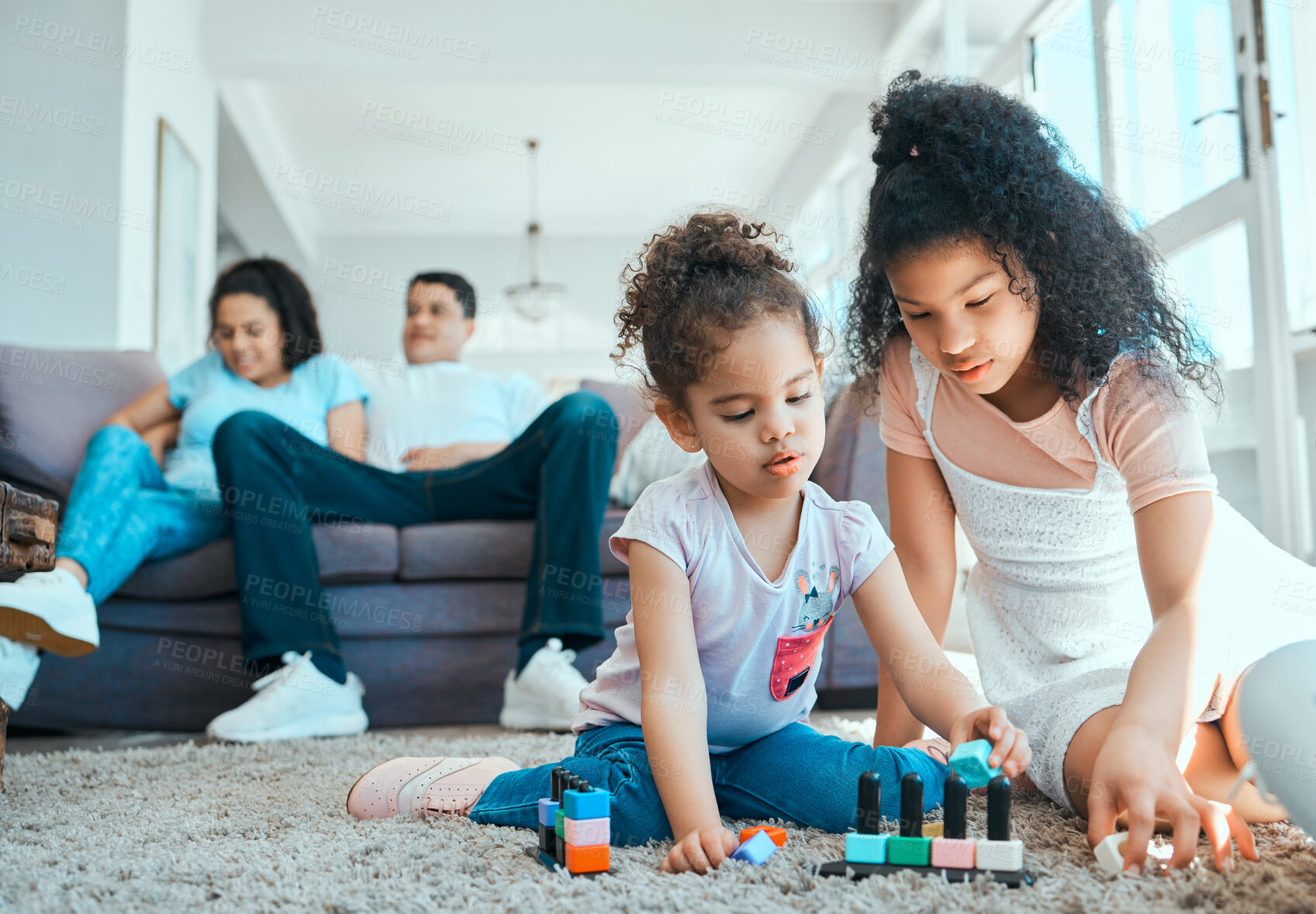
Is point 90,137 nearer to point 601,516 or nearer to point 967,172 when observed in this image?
point 601,516

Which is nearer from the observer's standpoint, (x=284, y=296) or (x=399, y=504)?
(x=399, y=504)

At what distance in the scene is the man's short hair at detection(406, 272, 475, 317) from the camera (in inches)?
104

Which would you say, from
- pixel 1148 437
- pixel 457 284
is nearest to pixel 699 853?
pixel 1148 437

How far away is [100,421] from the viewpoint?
2176 millimetres

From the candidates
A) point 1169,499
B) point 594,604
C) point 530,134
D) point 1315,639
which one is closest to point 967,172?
point 1169,499

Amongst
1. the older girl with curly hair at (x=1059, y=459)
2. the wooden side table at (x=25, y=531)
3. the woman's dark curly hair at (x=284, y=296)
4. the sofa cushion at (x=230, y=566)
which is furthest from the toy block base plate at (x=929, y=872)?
the woman's dark curly hair at (x=284, y=296)

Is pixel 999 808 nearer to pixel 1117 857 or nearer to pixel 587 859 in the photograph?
pixel 1117 857

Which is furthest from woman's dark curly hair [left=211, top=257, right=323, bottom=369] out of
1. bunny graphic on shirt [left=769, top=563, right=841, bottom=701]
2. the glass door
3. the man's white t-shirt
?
the glass door

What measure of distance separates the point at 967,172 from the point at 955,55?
11.2 feet

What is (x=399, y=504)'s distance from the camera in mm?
2027

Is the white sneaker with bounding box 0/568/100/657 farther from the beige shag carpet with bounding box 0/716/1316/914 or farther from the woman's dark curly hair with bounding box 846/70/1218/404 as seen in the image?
the woman's dark curly hair with bounding box 846/70/1218/404

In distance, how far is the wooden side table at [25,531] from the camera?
1.03 m

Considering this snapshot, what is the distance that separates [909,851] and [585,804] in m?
0.25

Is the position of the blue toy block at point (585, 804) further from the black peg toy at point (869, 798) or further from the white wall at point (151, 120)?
Result: the white wall at point (151, 120)
